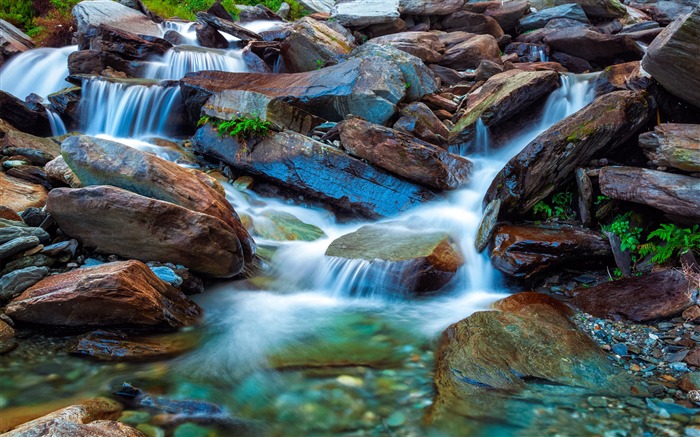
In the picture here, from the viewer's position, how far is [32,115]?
1032 centimetres

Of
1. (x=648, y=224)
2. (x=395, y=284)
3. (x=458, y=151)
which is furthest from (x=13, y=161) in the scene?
(x=648, y=224)

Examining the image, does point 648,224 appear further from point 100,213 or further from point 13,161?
point 13,161

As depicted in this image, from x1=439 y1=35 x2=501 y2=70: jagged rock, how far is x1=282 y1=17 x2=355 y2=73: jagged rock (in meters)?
3.43

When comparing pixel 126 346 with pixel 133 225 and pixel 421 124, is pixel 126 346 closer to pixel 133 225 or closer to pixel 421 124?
pixel 133 225

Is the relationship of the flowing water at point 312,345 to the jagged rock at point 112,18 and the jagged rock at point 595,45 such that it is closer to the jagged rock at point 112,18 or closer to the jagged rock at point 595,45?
the jagged rock at point 595,45

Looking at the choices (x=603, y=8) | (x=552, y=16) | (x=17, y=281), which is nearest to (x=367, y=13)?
(x=552, y=16)

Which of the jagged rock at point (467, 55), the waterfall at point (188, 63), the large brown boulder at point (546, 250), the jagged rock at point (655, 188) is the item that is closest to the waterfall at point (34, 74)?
the waterfall at point (188, 63)

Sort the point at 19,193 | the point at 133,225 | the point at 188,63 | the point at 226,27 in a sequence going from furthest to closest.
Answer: the point at 226,27, the point at 188,63, the point at 19,193, the point at 133,225

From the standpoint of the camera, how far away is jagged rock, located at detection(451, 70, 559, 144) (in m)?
9.27

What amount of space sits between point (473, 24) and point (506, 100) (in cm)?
948

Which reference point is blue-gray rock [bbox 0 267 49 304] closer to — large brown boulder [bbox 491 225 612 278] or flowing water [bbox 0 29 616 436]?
flowing water [bbox 0 29 616 436]

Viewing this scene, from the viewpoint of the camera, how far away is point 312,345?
478 cm

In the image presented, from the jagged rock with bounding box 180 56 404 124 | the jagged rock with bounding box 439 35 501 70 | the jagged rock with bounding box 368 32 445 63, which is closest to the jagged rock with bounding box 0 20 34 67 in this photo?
the jagged rock with bounding box 180 56 404 124

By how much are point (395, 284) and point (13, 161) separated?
6.65 m
